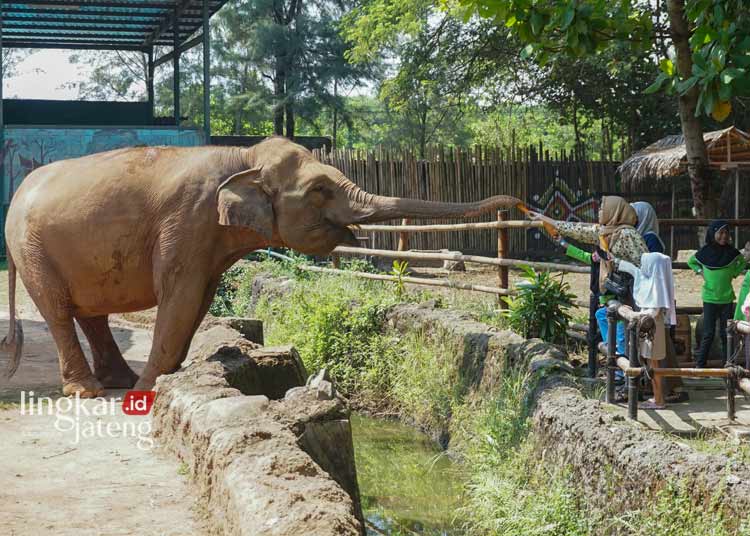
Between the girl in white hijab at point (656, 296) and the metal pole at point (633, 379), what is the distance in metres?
0.56

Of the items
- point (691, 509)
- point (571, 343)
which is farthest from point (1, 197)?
point (691, 509)

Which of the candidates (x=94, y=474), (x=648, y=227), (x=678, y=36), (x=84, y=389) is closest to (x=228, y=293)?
(x=84, y=389)

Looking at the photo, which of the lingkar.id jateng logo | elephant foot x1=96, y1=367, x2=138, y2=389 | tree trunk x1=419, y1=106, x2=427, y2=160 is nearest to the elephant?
the lingkar.id jateng logo

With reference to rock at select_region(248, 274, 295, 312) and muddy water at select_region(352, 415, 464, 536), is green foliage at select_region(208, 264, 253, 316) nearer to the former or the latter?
rock at select_region(248, 274, 295, 312)

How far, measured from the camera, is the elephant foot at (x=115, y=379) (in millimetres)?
8727

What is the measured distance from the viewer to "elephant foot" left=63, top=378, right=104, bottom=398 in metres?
8.09

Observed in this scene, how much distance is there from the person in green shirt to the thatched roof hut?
8.03 meters

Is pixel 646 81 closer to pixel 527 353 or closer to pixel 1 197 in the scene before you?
pixel 1 197

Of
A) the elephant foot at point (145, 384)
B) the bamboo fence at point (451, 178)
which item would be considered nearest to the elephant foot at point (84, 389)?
the elephant foot at point (145, 384)

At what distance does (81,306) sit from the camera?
834 cm

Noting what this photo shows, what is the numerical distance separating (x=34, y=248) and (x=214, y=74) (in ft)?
99.2

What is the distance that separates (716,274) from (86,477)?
5409mm

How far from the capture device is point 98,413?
738 centimetres

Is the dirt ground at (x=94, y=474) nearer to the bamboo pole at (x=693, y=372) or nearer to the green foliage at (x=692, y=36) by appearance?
the bamboo pole at (x=693, y=372)
